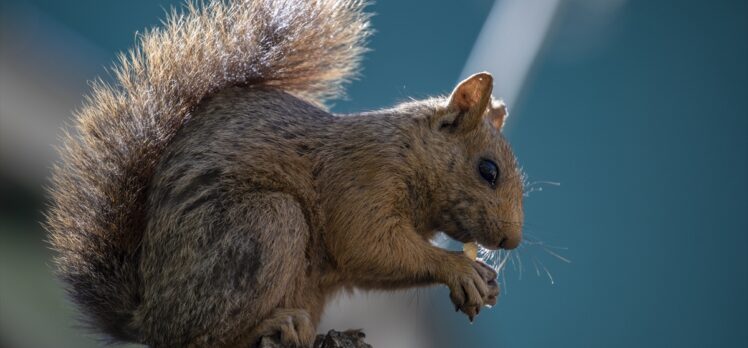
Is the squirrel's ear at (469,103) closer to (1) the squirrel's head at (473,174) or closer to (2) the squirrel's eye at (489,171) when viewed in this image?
(1) the squirrel's head at (473,174)

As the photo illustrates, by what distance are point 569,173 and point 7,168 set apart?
94.0 inches

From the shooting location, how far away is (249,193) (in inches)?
71.1

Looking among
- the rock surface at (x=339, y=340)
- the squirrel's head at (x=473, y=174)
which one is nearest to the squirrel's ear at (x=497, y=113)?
the squirrel's head at (x=473, y=174)

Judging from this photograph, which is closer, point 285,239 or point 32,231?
point 285,239

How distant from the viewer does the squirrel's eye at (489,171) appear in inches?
80.2

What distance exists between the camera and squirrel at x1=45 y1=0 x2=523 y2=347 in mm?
1753

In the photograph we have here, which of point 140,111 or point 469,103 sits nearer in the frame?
point 140,111

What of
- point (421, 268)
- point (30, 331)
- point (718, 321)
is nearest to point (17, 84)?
point (30, 331)

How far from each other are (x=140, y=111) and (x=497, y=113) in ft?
3.50

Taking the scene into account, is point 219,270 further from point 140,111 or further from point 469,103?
point 469,103

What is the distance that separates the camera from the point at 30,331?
3.03 m

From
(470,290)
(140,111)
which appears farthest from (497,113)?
(140,111)

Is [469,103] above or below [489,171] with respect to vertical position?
above

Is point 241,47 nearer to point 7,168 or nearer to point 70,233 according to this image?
point 70,233
